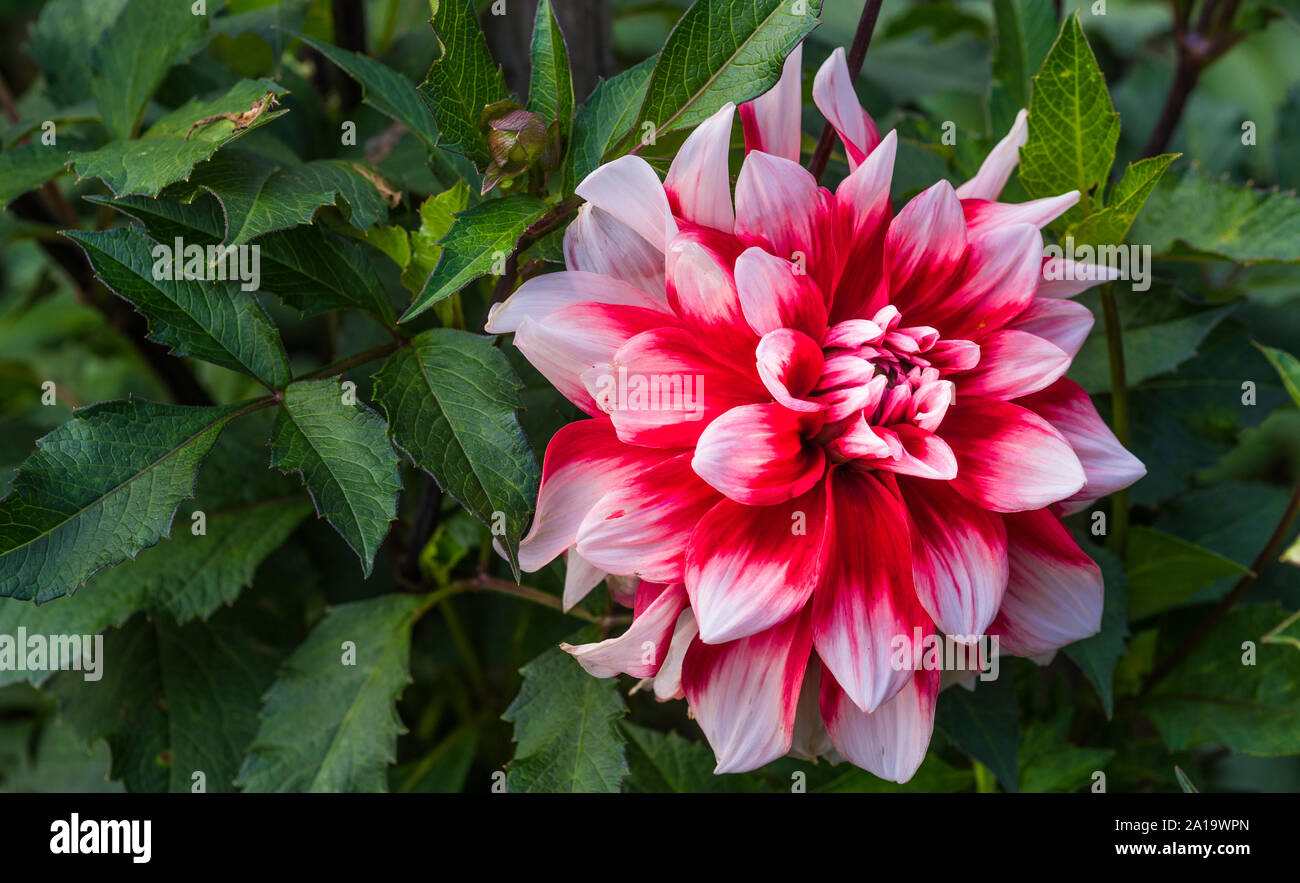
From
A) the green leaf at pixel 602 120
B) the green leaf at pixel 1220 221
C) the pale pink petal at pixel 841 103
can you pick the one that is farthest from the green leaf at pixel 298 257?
the green leaf at pixel 1220 221

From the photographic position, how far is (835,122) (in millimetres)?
399

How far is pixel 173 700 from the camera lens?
56 cm

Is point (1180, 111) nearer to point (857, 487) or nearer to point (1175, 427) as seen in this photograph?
point (1175, 427)

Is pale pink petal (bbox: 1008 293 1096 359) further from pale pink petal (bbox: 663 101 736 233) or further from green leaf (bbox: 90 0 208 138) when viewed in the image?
green leaf (bbox: 90 0 208 138)

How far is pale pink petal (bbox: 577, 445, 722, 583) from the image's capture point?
361 millimetres

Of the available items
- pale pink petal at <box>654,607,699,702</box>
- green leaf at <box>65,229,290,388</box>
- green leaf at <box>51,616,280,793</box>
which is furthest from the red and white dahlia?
green leaf at <box>51,616,280,793</box>

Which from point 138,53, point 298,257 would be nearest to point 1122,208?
point 298,257

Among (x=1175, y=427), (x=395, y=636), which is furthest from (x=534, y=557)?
(x=1175, y=427)

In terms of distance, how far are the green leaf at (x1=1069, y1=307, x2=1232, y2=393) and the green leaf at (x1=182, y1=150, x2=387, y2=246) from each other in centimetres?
37

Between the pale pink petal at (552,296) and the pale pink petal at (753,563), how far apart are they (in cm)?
9

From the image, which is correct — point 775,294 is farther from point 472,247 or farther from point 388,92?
point 388,92

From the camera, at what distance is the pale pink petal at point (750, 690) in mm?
375

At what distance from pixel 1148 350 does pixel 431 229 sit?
0.39m
